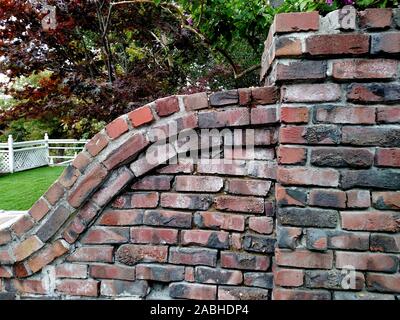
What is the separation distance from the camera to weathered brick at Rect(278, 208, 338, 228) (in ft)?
4.70

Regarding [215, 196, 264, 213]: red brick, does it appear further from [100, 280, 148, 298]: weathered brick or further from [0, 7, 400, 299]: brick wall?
[100, 280, 148, 298]: weathered brick

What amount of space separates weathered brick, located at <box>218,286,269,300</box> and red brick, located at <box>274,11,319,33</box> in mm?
1134

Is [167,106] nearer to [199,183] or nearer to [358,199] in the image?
[199,183]

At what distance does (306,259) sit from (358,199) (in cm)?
32

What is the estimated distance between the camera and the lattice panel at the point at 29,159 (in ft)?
36.8

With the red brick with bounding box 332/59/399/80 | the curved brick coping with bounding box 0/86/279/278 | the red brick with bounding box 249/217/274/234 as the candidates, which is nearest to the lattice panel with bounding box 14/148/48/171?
the curved brick coping with bounding box 0/86/279/278

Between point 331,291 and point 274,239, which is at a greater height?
point 274,239

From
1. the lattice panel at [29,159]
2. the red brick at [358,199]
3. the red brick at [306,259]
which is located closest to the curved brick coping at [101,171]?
the red brick at [358,199]

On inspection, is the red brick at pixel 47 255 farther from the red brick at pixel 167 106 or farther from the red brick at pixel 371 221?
the red brick at pixel 371 221

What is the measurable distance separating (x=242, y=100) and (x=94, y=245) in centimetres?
Answer: 100

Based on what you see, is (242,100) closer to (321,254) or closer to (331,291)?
(321,254)

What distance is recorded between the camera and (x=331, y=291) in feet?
4.76

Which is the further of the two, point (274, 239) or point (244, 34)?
point (244, 34)

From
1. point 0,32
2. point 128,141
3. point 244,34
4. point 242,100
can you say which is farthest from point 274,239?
point 0,32
